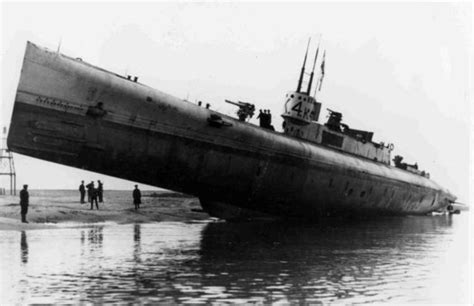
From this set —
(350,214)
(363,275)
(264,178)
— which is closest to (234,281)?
(363,275)

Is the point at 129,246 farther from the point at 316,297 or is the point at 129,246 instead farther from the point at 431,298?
the point at 431,298

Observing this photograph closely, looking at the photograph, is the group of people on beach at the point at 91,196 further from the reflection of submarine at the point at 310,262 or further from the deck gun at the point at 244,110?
the deck gun at the point at 244,110

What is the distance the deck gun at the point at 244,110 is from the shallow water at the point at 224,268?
6.97 metres

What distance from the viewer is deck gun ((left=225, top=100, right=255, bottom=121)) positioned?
1032 inches

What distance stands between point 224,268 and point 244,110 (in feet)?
47.1

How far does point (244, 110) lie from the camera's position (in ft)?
86.3

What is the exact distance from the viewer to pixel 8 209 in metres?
29.4

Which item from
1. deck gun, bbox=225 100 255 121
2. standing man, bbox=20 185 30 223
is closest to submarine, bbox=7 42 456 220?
deck gun, bbox=225 100 255 121

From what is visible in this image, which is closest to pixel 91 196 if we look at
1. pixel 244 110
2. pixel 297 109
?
pixel 244 110

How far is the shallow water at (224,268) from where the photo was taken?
9711 mm

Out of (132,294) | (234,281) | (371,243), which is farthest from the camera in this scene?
(371,243)

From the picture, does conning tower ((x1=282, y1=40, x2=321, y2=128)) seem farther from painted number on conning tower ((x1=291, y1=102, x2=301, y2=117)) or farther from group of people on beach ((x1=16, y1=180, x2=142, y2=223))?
group of people on beach ((x1=16, y1=180, x2=142, y2=223))

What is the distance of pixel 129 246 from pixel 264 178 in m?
9.99

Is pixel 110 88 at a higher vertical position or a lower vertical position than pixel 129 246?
higher
